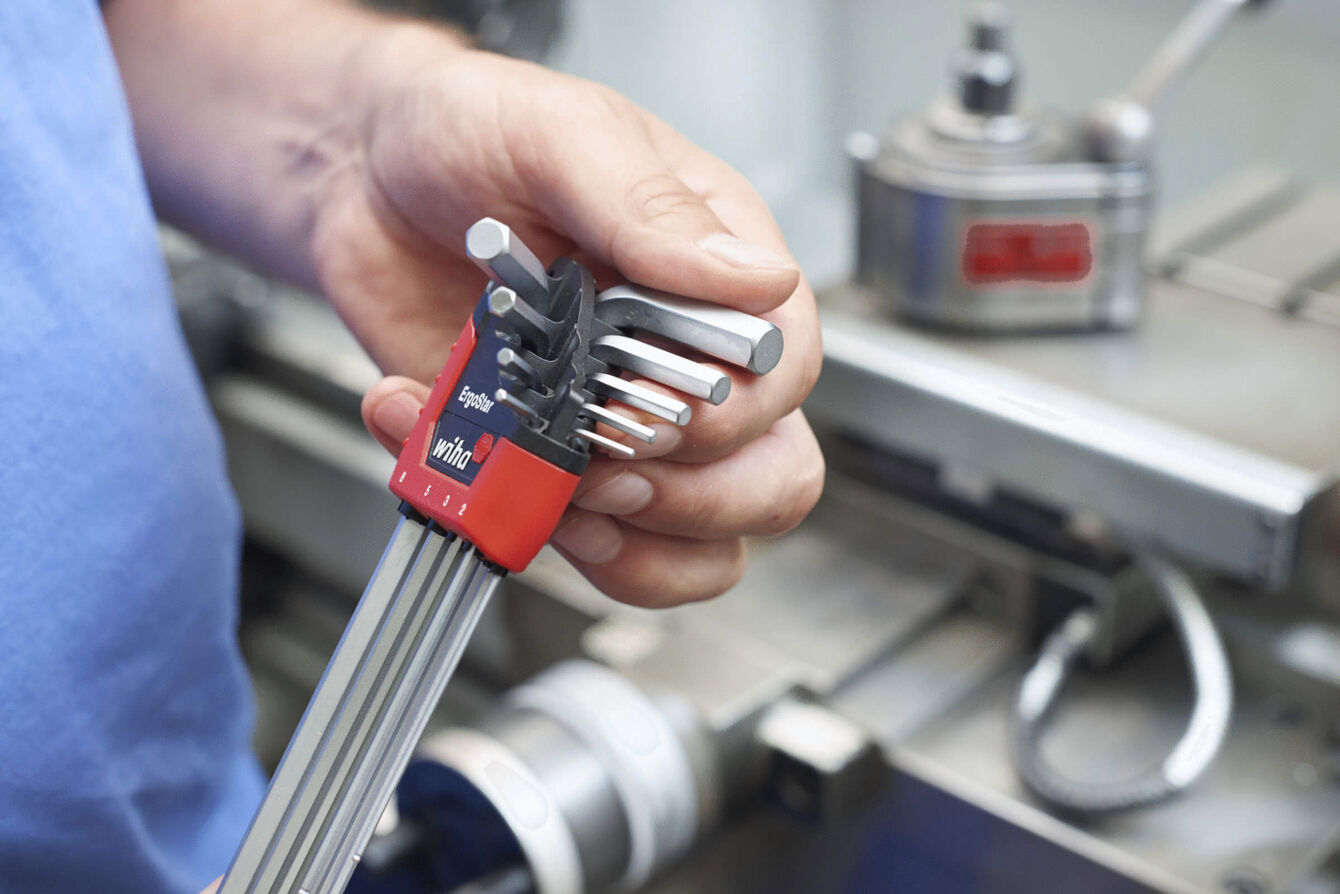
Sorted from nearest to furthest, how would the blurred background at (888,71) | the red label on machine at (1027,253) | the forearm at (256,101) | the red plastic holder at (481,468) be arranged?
the red plastic holder at (481,468) < the forearm at (256,101) < the red label on machine at (1027,253) < the blurred background at (888,71)

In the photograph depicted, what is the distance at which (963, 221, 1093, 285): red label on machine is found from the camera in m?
0.67

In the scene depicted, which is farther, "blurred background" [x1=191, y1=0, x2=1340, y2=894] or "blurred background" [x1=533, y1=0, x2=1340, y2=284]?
"blurred background" [x1=533, y1=0, x2=1340, y2=284]

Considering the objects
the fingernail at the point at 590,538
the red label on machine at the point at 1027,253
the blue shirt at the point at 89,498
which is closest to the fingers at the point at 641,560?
the fingernail at the point at 590,538

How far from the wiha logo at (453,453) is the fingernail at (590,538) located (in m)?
0.06

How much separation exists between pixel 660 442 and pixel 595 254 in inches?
2.7

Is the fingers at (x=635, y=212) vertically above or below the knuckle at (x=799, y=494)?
above

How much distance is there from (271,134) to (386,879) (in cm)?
33

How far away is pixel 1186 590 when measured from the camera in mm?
615

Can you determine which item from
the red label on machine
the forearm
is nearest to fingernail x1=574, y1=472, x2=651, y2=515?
the forearm

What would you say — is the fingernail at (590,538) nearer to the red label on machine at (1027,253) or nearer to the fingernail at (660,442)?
the fingernail at (660,442)

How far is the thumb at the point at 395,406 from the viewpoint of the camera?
1.25 ft

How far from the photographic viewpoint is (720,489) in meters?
0.39

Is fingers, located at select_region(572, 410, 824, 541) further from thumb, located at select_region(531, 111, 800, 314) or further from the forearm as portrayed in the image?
the forearm

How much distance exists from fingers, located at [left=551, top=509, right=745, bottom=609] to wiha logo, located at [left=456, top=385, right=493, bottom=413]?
66 mm
